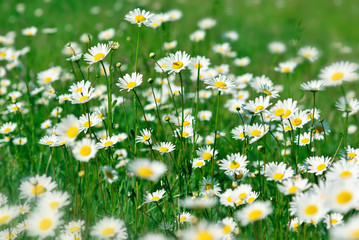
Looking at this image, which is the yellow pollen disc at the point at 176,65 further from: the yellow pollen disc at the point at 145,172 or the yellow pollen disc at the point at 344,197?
the yellow pollen disc at the point at 344,197

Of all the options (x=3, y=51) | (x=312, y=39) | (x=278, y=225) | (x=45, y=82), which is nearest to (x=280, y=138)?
(x=278, y=225)

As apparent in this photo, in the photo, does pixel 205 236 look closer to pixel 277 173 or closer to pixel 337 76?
pixel 277 173

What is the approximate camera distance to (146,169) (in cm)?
130

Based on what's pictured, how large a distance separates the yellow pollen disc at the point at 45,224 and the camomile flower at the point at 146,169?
13.0 inches

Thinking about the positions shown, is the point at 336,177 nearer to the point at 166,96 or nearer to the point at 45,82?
the point at 166,96

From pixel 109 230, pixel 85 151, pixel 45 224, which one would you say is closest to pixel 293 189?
pixel 109 230

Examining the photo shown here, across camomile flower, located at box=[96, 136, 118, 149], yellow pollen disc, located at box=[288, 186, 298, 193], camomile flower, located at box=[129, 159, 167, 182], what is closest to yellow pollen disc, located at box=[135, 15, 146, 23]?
camomile flower, located at box=[96, 136, 118, 149]

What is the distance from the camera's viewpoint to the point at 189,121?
211 cm

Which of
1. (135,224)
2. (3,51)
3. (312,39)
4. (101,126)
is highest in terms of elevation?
(312,39)

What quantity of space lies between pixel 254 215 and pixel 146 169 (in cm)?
40

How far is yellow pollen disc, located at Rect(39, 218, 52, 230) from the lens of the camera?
50.4 inches

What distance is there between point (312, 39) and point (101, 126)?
4279 millimetres

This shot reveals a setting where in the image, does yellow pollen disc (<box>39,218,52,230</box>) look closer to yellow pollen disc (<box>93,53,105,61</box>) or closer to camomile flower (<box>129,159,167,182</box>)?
camomile flower (<box>129,159,167,182</box>)

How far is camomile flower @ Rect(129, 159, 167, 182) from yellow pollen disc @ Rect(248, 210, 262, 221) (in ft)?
1.11
